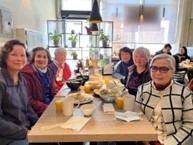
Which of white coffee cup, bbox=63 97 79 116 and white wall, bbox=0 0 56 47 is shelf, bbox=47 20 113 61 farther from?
white coffee cup, bbox=63 97 79 116

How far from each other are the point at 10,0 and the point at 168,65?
2638 millimetres

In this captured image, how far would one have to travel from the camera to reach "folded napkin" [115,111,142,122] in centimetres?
128

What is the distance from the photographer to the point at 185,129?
4.56 ft

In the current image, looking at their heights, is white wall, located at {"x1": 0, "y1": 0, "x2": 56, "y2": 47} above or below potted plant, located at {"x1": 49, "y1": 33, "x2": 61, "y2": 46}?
above

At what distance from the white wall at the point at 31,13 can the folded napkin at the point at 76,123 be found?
5.93ft

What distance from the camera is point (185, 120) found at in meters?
1.41

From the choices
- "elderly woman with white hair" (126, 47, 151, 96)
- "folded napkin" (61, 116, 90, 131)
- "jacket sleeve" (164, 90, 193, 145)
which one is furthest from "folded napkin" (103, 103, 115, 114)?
"elderly woman with white hair" (126, 47, 151, 96)

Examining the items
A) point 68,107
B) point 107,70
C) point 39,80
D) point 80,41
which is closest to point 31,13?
point 80,41

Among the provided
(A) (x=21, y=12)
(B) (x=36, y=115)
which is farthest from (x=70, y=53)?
(B) (x=36, y=115)

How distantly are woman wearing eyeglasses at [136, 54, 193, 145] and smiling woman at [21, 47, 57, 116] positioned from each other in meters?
1.08

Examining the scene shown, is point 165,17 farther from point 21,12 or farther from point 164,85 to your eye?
point 164,85

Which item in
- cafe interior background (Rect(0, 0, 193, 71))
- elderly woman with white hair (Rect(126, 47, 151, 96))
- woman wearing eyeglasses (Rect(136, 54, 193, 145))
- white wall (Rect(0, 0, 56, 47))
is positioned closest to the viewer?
woman wearing eyeglasses (Rect(136, 54, 193, 145))

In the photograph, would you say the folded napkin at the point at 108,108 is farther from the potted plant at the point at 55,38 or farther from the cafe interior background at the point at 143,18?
the cafe interior background at the point at 143,18

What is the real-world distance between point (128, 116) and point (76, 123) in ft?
1.24
